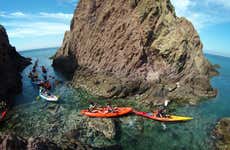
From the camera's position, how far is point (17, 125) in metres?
24.2

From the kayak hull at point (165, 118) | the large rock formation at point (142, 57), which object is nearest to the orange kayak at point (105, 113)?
the kayak hull at point (165, 118)

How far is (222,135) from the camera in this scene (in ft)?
73.7

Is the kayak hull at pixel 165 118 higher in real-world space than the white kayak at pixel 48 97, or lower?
lower

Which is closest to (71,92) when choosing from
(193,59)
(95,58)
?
(95,58)

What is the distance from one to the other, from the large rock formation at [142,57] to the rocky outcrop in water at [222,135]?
941 cm

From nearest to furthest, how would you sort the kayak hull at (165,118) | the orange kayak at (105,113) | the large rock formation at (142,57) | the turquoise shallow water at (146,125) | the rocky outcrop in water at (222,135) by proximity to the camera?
the rocky outcrop in water at (222,135) < the turquoise shallow water at (146,125) < the kayak hull at (165,118) < the orange kayak at (105,113) < the large rock formation at (142,57)

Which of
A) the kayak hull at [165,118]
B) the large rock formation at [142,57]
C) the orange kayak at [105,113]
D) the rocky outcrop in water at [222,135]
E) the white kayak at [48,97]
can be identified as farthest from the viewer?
the large rock formation at [142,57]

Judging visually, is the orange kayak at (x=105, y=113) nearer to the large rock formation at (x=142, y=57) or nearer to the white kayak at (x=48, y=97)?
the large rock formation at (x=142, y=57)

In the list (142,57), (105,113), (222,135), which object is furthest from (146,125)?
(142,57)

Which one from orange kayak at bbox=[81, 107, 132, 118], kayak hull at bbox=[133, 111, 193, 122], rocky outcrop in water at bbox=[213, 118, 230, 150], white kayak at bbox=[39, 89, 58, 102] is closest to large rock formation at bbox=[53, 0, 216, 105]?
kayak hull at bbox=[133, 111, 193, 122]

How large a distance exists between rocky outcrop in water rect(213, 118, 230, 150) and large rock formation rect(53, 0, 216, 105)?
9407 mm

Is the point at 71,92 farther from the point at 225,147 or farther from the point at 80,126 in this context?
the point at 225,147

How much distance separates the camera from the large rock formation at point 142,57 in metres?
35.3

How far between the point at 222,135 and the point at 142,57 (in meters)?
20.1
